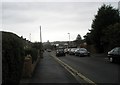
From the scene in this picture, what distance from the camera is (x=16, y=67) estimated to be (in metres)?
8.17

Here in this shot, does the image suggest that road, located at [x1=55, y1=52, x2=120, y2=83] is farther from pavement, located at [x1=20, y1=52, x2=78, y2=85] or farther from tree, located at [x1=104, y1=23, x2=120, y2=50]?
tree, located at [x1=104, y1=23, x2=120, y2=50]

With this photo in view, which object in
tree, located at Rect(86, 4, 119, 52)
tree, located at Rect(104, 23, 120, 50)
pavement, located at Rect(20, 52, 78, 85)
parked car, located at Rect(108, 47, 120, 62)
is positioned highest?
tree, located at Rect(86, 4, 119, 52)

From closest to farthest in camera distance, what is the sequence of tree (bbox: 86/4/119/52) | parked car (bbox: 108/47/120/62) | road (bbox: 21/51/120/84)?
road (bbox: 21/51/120/84) < parked car (bbox: 108/47/120/62) < tree (bbox: 86/4/119/52)

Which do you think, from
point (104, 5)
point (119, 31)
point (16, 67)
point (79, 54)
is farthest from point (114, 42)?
point (16, 67)

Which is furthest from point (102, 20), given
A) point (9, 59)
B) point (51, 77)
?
point (9, 59)

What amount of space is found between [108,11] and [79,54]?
33.8 ft

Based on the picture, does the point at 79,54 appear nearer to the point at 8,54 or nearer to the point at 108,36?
the point at 108,36

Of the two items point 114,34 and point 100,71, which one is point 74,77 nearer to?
point 100,71

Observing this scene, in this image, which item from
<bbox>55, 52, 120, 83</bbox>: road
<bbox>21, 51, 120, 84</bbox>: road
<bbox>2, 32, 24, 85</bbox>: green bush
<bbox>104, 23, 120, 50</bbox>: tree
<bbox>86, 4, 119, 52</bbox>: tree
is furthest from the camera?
<bbox>86, 4, 119, 52</bbox>: tree

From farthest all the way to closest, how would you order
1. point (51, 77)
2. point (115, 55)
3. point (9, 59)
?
1. point (115, 55)
2. point (51, 77)
3. point (9, 59)

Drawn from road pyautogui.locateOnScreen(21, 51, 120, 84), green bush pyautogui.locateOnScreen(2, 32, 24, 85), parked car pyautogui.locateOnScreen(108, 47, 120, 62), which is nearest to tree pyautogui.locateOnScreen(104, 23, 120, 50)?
parked car pyautogui.locateOnScreen(108, 47, 120, 62)

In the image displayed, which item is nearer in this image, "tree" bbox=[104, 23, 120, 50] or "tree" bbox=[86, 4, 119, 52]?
"tree" bbox=[104, 23, 120, 50]

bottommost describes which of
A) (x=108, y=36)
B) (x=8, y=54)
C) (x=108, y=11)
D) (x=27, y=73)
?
(x=27, y=73)

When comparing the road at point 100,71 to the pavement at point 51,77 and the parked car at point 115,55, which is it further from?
the parked car at point 115,55
